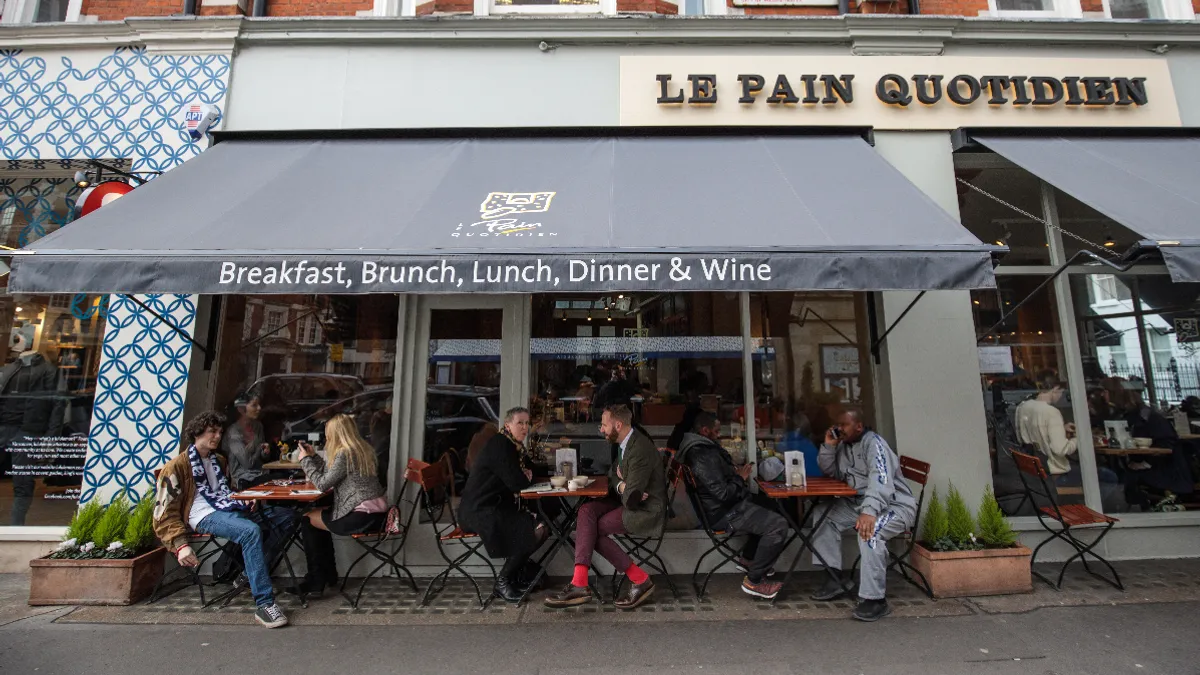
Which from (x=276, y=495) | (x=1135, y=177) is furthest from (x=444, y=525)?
(x=1135, y=177)

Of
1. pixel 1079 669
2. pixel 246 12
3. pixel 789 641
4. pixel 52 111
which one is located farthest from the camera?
pixel 246 12

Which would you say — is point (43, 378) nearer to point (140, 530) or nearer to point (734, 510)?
point (140, 530)

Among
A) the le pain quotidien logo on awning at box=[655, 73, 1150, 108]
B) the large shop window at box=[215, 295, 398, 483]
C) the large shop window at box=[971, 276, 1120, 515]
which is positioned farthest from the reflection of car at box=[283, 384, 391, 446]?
the large shop window at box=[971, 276, 1120, 515]

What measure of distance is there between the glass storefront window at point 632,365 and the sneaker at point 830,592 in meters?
1.57

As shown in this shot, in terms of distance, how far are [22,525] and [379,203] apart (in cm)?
530

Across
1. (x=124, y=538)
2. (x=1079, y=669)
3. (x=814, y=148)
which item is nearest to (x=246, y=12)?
(x=124, y=538)

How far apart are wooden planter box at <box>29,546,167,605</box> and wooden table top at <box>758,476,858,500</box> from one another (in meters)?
5.50

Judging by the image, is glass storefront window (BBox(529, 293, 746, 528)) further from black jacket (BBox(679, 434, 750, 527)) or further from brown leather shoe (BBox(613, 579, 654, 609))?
brown leather shoe (BBox(613, 579, 654, 609))

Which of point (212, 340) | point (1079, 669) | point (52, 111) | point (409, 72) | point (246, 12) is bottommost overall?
point (1079, 669)

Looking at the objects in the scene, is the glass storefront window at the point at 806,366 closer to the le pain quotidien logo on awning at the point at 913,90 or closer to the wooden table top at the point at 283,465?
the le pain quotidien logo on awning at the point at 913,90

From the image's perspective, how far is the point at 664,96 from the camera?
5.95m

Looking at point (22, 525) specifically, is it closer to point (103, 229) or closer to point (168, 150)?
point (103, 229)

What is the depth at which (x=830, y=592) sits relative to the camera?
4625 millimetres

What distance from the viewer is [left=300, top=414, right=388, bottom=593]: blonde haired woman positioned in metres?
4.63
